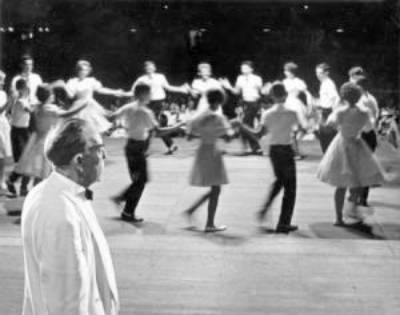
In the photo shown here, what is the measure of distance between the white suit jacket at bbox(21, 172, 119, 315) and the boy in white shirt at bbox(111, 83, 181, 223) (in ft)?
20.5

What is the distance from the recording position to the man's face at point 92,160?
353 cm

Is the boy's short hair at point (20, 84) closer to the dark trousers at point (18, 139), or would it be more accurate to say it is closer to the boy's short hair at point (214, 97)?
the dark trousers at point (18, 139)

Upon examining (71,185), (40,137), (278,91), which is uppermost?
(278,91)

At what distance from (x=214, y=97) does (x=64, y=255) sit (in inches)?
244

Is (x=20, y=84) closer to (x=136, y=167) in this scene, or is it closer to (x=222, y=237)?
(x=136, y=167)

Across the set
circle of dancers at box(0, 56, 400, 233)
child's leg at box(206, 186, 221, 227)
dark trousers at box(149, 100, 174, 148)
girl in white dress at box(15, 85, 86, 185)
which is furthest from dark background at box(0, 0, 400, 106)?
child's leg at box(206, 186, 221, 227)

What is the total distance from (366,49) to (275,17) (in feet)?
9.61

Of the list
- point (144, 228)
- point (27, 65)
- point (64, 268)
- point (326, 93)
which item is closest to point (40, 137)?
point (144, 228)

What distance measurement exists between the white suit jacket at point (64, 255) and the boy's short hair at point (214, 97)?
598 centimetres

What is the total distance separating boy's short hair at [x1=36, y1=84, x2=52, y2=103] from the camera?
9.77m

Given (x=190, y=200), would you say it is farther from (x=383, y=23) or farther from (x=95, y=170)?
(x=383, y=23)

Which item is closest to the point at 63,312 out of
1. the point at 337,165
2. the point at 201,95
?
the point at 337,165

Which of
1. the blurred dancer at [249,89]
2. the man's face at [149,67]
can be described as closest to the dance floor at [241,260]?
the man's face at [149,67]

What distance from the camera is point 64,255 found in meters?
3.35
